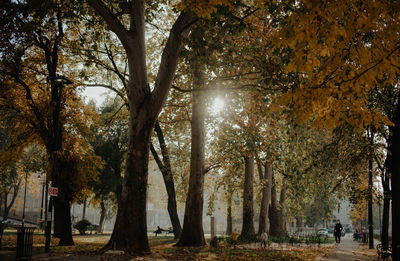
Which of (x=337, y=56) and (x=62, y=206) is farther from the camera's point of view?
(x=62, y=206)

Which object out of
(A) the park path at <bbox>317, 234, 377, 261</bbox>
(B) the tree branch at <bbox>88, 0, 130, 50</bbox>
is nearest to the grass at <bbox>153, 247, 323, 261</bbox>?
(A) the park path at <bbox>317, 234, 377, 261</bbox>

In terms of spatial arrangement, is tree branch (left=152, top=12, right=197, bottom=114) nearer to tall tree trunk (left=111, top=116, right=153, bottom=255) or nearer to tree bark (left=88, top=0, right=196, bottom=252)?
tree bark (left=88, top=0, right=196, bottom=252)

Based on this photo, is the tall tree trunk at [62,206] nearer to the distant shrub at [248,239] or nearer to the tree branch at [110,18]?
the tree branch at [110,18]

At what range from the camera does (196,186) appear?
16250 mm

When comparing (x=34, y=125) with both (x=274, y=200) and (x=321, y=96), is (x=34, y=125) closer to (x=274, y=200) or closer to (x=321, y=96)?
(x=321, y=96)

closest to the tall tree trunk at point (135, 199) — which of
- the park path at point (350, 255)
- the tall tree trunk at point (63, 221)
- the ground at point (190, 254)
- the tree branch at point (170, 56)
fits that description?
the ground at point (190, 254)

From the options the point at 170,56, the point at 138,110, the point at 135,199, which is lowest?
the point at 135,199

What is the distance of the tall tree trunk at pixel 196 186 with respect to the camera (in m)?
15.7

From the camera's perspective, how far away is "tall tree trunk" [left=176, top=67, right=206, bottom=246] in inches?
617

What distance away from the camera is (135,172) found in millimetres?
11375

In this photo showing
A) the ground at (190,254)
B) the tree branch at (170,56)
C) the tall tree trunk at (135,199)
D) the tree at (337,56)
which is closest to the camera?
the tree at (337,56)

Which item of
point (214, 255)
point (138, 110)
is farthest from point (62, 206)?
point (214, 255)

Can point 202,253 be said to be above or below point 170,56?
below

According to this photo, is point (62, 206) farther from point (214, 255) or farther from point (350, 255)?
point (350, 255)
